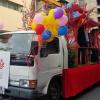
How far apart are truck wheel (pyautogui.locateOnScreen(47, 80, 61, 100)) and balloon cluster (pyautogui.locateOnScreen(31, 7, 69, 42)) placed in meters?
1.32

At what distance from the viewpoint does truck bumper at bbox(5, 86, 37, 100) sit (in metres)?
6.96

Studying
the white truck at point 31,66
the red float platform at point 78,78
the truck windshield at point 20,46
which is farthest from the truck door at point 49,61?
the red float platform at point 78,78

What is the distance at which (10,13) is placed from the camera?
27094 mm

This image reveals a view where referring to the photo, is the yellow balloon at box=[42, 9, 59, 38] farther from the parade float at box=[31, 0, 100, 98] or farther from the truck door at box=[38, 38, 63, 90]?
the truck door at box=[38, 38, 63, 90]

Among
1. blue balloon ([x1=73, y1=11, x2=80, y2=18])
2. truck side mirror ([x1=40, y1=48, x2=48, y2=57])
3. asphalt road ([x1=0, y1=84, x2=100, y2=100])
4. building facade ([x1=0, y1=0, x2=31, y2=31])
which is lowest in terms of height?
asphalt road ([x1=0, y1=84, x2=100, y2=100])

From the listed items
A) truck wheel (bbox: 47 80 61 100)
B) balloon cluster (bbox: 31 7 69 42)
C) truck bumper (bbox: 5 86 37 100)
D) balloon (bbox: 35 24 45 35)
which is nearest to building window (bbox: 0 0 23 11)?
truck wheel (bbox: 47 80 61 100)

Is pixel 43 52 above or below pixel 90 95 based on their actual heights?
above

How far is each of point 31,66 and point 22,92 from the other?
2.25 ft

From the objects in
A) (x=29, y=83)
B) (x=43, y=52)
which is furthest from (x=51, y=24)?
(x=29, y=83)

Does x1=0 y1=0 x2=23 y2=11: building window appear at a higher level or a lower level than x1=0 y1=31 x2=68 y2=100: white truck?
higher

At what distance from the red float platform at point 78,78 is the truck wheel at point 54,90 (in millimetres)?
246

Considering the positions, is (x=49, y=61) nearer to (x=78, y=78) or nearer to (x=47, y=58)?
(x=47, y=58)

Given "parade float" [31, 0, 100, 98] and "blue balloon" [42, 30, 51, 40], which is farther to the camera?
"parade float" [31, 0, 100, 98]

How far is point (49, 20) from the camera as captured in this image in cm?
732
